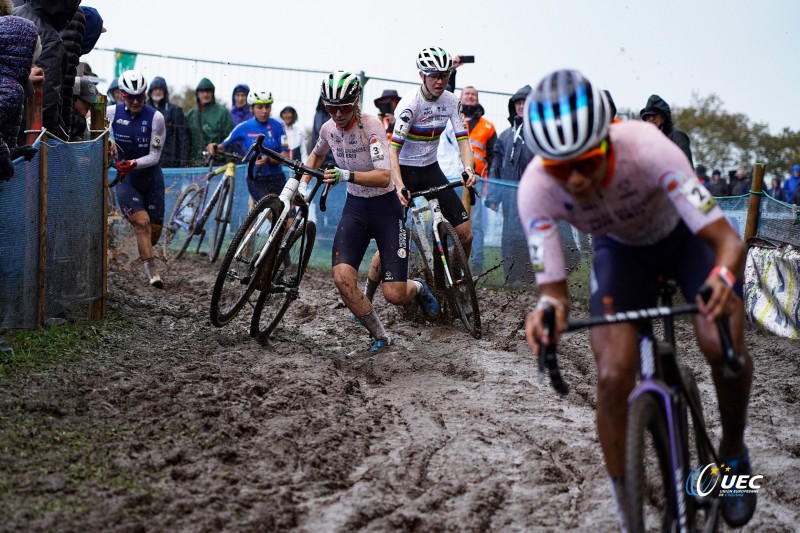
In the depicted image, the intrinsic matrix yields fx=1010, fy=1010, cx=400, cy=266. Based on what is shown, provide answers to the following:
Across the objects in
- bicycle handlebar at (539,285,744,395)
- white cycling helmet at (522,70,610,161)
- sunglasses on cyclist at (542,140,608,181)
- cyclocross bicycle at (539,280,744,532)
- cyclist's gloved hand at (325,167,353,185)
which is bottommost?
cyclocross bicycle at (539,280,744,532)

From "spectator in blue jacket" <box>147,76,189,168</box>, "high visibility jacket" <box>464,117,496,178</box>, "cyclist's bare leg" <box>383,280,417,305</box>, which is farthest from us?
"spectator in blue jacket" <box>147,76,189,168</box>

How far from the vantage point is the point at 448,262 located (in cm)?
944

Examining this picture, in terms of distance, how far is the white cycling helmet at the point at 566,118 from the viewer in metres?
3.93

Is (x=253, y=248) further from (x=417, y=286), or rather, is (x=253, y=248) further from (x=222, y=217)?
(x=222, y=217)

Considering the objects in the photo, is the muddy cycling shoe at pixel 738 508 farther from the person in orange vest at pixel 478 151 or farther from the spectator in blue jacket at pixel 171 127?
the spectator in blue jacket at pixel 171 127

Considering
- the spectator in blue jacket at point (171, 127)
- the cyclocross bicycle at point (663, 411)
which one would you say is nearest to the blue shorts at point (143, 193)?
the spectator in blue jacket at point (171, 127)

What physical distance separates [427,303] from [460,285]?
0.44m

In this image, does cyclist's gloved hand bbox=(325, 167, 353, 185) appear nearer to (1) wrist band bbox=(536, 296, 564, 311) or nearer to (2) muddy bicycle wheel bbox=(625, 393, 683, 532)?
(1) wrist band bbox=(536, 296, 564, 311)

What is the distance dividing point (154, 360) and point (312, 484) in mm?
3160

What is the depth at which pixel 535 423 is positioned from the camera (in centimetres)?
648

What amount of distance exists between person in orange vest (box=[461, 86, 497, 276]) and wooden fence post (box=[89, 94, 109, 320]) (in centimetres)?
495

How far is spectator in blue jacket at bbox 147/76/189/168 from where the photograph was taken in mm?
15359

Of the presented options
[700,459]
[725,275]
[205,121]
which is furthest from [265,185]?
[725,275]

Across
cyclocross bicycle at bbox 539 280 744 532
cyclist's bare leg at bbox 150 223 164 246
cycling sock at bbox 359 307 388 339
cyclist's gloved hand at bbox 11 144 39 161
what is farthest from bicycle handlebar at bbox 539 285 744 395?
cyclist's bare leg at bbox 150 223 164 246
